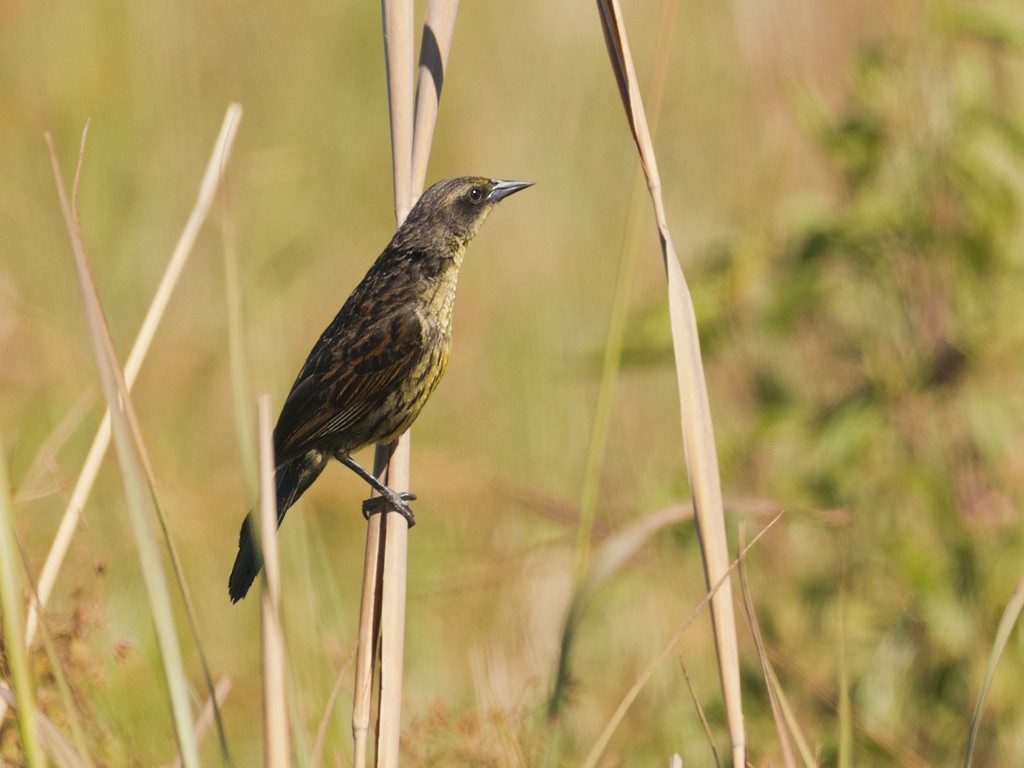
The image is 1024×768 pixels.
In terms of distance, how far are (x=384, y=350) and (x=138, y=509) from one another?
1.58 meters

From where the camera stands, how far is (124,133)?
261 inches

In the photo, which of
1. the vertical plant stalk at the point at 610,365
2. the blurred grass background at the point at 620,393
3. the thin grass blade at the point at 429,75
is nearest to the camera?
the vertical plant stalk at the point at 610,365

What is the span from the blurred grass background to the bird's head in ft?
2.08

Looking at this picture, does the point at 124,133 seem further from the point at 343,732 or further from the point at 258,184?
the point at 343,732

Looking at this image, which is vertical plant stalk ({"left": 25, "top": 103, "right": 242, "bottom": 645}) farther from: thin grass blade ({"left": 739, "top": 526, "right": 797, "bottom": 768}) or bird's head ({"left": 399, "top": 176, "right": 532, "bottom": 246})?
thin grass blade ({"left": 739, "top": 526, "right": 797, "bottom": 768})

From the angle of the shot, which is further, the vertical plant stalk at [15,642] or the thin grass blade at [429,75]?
the thin grass blade at [429,75]

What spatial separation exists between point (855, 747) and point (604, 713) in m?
0.73

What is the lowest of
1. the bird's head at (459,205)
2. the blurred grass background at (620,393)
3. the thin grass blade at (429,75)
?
the blurred grass background at (620,393)

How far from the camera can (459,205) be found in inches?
122

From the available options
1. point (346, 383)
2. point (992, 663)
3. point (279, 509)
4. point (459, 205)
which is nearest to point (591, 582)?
point (992, 663)

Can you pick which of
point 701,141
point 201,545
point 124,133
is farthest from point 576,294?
point 124,133

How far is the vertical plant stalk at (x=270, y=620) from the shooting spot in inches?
55.2

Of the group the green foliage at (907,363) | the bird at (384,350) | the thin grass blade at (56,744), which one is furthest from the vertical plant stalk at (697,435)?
the green foliage at (907,363)

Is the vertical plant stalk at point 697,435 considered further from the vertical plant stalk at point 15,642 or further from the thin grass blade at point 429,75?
the vertical plant stalk at point 15,642
